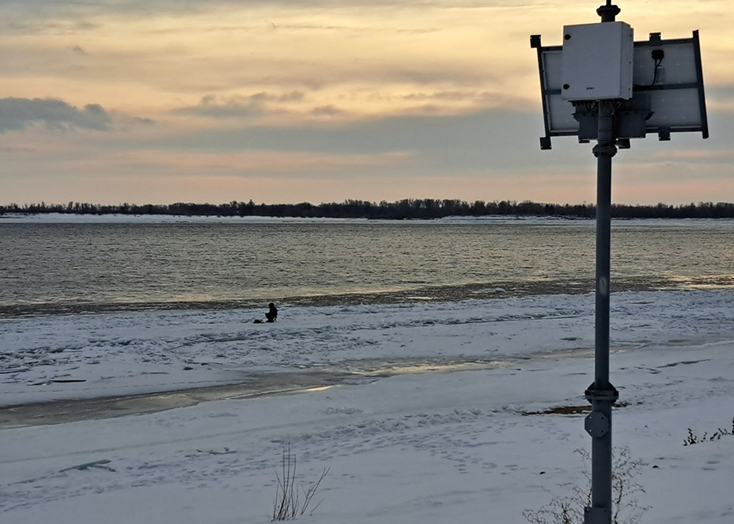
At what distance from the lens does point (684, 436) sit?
8883mm

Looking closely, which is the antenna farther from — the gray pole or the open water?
the open water

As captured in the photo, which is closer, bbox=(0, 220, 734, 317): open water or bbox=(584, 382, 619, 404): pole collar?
→ bbox=(584, 382, 619, 404): pole collar

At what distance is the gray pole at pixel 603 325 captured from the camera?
4062 millimetres

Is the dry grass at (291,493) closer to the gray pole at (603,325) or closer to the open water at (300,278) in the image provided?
the gray pole at (603,325)

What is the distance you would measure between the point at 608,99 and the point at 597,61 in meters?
0.20

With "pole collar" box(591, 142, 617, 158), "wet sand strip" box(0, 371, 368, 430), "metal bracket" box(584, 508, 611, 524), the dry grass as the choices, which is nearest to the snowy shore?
the dry grass

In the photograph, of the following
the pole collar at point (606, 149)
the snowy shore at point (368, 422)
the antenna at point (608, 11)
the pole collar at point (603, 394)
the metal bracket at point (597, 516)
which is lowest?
the snowy shore at point (368, 422)

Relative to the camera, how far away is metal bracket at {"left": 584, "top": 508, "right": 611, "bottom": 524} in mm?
4281

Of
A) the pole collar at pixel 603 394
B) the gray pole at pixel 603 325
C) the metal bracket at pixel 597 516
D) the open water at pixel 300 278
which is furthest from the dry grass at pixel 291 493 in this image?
the open water at pixel 300 278

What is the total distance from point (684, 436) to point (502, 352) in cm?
819

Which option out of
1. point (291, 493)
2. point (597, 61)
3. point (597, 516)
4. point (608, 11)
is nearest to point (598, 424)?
point (597, 516)

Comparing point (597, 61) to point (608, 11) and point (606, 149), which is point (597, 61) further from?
point (606, 149)

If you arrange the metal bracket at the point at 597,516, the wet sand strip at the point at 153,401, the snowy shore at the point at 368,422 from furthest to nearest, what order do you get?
the wet sand strip at the point at 153,401, the snowy shore at the point at 368,422, the metal bracket at the point at 597,516

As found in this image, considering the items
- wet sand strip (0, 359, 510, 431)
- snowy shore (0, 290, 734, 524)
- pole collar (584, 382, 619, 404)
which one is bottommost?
wet sand strip (0, 359, 510, 431)
